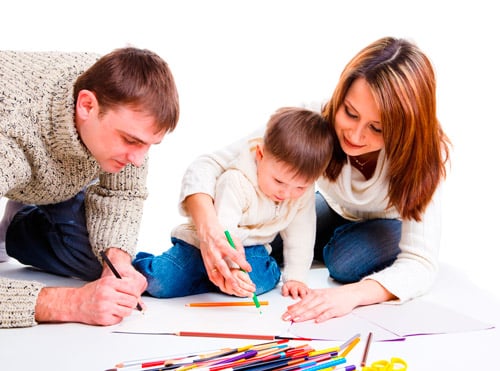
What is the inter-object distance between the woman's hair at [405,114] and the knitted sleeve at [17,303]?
0.96m

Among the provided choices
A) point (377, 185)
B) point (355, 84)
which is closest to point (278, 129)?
point (355, 84)

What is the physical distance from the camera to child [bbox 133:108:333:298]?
193 cm

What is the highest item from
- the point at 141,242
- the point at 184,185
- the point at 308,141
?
the point at 308,141

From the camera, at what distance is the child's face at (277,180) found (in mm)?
1936

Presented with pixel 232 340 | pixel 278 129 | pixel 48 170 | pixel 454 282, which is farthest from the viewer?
pixel 454 282

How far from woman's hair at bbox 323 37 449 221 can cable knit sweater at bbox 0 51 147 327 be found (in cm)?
67

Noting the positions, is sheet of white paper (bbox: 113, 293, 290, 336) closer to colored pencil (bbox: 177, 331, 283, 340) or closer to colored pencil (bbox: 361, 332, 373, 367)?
colored pencil (bbox: 177, 331, 283, 340)

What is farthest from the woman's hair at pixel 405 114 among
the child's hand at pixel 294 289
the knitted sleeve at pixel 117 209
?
the knitted sleeve at pixel 117 209

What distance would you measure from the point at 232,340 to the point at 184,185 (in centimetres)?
60

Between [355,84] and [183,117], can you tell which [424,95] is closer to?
[355,84]

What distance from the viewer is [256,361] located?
144 cm

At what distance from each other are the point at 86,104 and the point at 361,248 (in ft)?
3.32

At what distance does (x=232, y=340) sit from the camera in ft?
5.37

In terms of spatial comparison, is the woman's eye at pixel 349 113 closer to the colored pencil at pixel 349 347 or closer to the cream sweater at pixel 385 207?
the cream sweater at pixel 385 207
